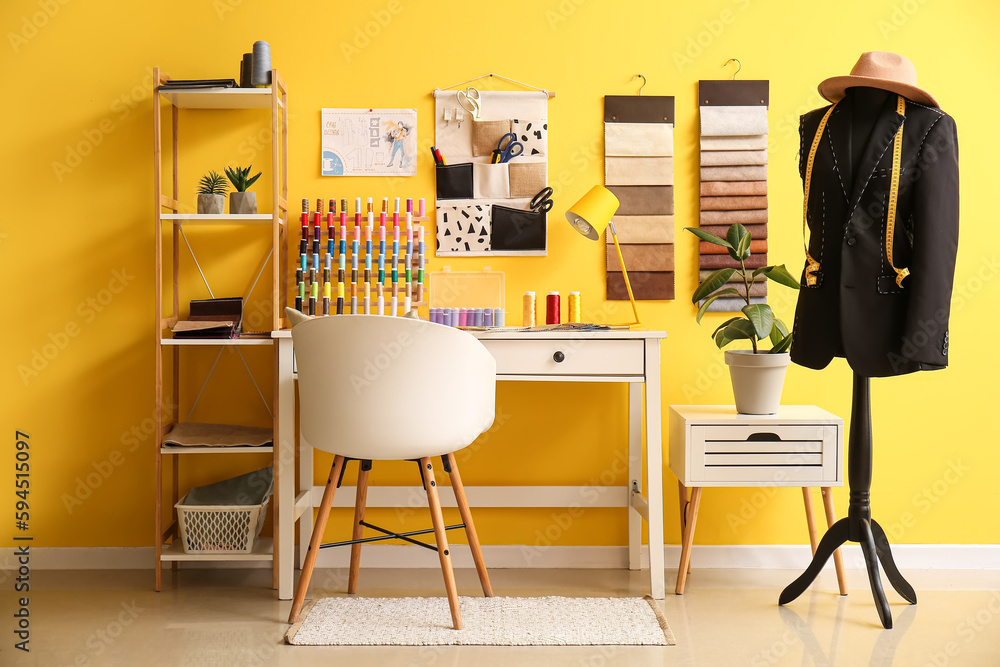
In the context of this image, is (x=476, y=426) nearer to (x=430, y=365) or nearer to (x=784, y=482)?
(x=430, y=365)

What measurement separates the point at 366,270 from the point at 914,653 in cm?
204

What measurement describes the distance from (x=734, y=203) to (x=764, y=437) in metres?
0.89

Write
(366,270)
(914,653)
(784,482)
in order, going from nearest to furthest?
1. (914,653)
2. (784,482)
3. (366,270)

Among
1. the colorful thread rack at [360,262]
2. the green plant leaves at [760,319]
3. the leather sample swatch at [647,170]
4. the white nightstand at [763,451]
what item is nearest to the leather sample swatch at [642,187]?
the leather sample swatch at [647,170]

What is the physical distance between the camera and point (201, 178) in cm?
272

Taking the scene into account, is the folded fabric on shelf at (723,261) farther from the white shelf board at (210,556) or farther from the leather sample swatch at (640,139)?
the white shelf board at (210,556)

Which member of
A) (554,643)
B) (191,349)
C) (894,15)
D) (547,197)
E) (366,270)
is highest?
(894,15)

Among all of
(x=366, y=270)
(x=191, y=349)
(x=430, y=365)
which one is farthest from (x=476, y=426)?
(x=191, y=349)

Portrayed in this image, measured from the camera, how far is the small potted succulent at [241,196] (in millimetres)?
2516

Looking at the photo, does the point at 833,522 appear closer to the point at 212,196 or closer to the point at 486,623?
the point at 486,623

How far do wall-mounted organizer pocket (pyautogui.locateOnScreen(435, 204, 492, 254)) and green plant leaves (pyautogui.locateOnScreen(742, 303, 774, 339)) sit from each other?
0.97 metres

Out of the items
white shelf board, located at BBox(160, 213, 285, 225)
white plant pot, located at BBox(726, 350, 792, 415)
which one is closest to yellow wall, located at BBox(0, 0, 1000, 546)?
white shelf board, located at BBox(160, 213, 285, 225)

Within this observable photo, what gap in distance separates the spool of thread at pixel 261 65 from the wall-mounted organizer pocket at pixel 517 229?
0.90 metres

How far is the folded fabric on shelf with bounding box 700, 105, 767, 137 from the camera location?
2697 mm
